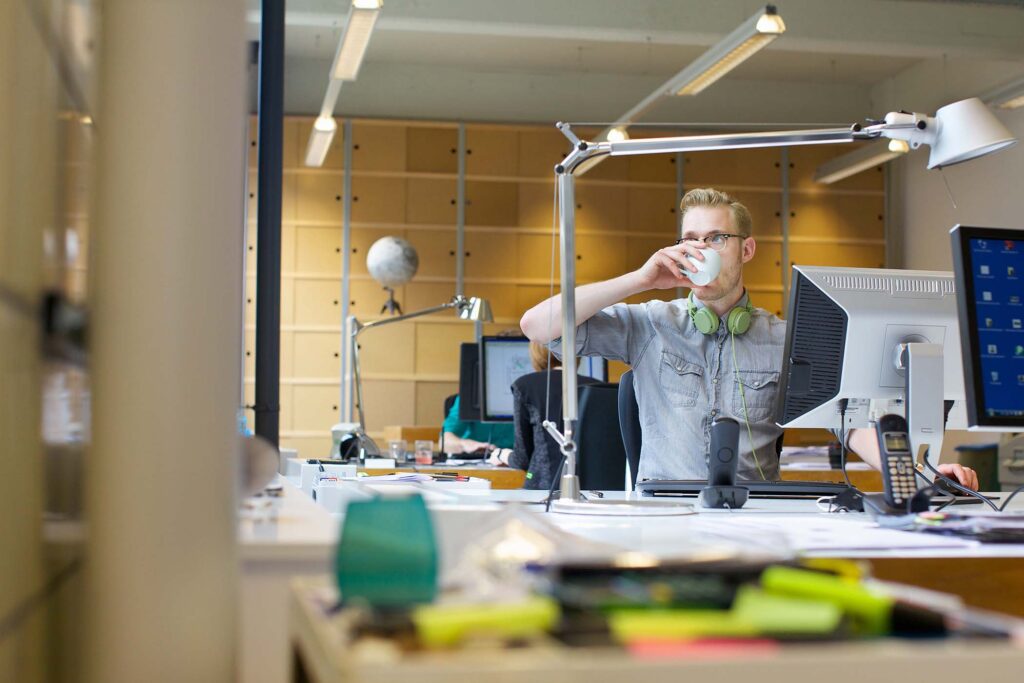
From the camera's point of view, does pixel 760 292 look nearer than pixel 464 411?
No

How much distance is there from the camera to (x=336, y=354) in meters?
8.04

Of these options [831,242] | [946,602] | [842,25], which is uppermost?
[842,25]

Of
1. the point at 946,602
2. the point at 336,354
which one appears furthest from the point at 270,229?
the point at 336,354

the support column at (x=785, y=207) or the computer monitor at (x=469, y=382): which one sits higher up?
the support column at (x=785, y=207)

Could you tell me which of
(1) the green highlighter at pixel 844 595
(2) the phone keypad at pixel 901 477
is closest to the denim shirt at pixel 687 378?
(2) the phone keypad at pixel 901 477

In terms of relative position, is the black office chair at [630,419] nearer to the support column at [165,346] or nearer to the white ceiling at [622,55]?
the support column at [165,346]

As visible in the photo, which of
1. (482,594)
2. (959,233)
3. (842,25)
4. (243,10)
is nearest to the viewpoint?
(482,594)

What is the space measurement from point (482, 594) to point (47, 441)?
0.55m

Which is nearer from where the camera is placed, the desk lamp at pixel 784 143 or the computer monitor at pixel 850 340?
the desk lamp at pixel 784 143

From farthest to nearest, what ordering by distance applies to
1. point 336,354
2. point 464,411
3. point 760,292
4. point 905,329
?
point 760,292 < point 336,354 < point 464,411 < point 905,329

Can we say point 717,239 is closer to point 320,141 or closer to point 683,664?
point 683,664

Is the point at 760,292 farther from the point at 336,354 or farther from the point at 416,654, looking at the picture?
the point at 416,654

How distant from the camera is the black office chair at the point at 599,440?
3.79 m

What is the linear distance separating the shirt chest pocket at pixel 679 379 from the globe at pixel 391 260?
4.90m
